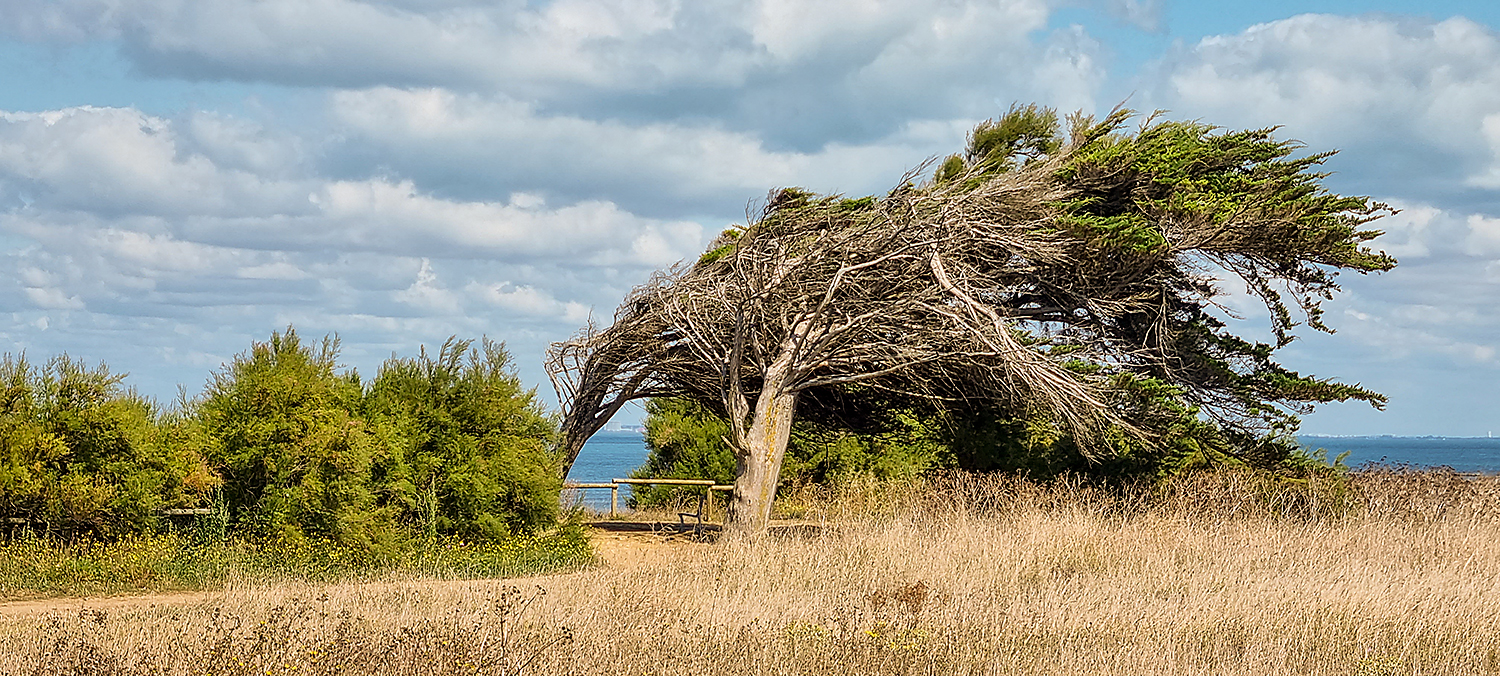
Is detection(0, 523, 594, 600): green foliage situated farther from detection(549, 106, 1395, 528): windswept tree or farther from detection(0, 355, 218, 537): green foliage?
detection(549, 106, 1395, 528): windswept tree

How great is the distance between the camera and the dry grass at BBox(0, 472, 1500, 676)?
856 cm

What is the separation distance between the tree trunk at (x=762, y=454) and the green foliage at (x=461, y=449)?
309 cm

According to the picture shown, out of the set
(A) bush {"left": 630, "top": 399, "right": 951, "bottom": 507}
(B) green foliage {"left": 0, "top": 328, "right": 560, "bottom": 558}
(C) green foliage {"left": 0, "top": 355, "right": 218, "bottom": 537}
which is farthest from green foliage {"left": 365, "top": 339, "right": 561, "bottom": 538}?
(A) bush {"left": 630, "top": 399, "right": 951, "bottom": 507}

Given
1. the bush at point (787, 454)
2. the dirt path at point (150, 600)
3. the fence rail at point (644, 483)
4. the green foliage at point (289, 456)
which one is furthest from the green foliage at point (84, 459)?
the bush at point (787, 454)

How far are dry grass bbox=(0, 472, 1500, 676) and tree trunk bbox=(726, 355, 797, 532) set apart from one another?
105 inches

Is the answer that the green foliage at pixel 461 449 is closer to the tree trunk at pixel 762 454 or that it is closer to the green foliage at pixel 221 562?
the green foliage at pixel 221 562

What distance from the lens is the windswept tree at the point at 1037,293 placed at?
1798cm

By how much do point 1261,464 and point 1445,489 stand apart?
2.41 m

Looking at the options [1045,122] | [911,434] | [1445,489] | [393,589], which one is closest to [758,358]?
[911,434]

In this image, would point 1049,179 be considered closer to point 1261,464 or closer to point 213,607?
point 1261,464

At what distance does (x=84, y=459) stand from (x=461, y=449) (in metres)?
4.32

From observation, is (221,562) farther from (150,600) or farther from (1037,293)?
(1037,293)

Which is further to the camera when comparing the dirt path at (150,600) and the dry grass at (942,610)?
the dirt path at (150,600)

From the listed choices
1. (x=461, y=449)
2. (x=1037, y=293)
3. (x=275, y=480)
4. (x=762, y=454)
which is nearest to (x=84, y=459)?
(x=275, y=480)
